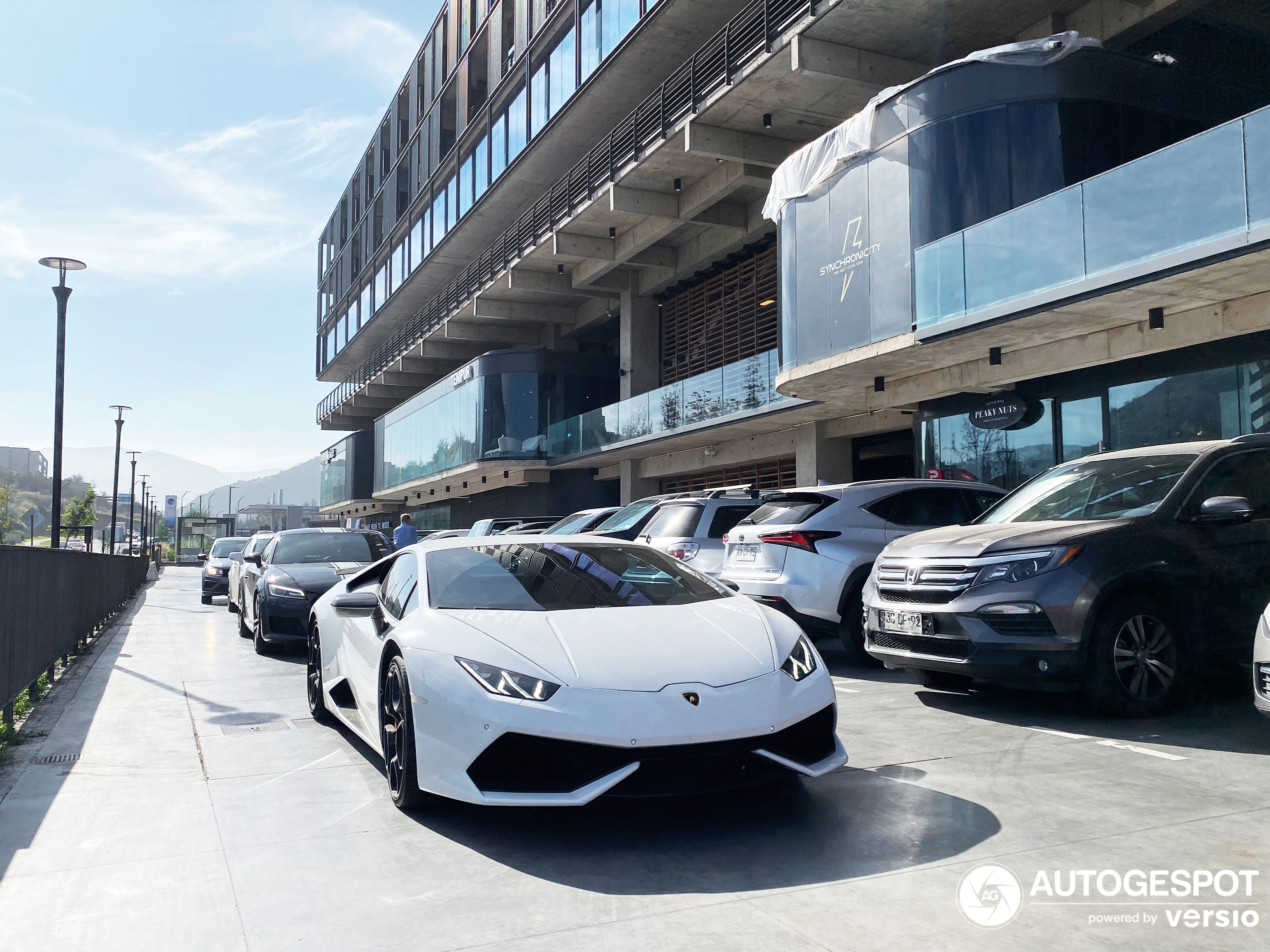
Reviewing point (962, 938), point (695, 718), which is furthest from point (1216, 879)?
point (695, 718)

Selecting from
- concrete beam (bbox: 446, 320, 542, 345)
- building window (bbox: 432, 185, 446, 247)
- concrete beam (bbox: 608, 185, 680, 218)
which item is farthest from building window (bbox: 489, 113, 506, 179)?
concrete beam (bbox: 608, 185, 680, 218)

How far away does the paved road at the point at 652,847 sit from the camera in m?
3.27

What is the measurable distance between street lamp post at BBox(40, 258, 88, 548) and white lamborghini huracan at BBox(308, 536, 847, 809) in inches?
771

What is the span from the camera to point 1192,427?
1254cm

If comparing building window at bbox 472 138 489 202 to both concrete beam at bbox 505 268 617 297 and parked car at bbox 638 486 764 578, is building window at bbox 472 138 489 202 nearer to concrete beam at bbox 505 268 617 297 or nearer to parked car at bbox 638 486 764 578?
concrete beam at bbox 505 268 617 297

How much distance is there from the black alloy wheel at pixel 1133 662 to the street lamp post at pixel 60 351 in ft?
70.9

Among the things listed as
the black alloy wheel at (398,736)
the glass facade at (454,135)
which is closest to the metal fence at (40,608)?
the black alloy wheel at (398,736)

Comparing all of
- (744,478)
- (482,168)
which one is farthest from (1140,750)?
(482,168)

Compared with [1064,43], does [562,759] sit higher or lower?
lower

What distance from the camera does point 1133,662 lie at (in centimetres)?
630

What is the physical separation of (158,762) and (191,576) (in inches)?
1996

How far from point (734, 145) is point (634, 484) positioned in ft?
37.9

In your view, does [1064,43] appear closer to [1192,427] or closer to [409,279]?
[1192,427]

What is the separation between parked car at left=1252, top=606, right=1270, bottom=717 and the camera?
501cm
